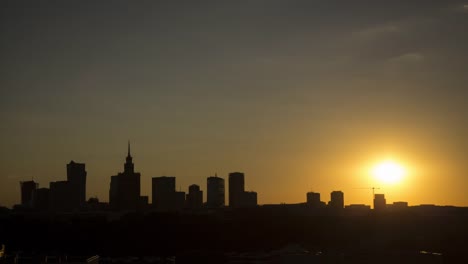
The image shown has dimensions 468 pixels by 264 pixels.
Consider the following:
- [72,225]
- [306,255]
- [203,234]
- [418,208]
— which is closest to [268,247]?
[203,234]

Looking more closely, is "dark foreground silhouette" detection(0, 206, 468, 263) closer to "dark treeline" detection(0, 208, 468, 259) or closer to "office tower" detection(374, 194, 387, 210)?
"dark treeline" detection(0, 208, 468, 259)

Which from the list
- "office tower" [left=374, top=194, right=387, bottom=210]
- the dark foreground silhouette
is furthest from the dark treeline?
"office tower" [left=374, top=194, right=387, bottom=210]

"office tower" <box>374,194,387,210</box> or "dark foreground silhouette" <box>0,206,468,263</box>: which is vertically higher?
"office tower" <box>374,194,387,210</box>

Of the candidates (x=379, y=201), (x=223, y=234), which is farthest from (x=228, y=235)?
(x=379, y=201)

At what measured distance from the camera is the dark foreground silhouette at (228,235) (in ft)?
330

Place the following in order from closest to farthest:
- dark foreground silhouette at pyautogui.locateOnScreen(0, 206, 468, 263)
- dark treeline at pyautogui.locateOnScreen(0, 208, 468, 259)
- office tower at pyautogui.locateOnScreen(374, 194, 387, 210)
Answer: dark foreground silhouette at pyautogui.locateOnScreen(0, 206, 468, 263)
dark treeline at pyautogui.locateOnScreen(0, 208, 468, 259)
office tower at pyautogui.locateOnScreen(374, 194, 387, 210)

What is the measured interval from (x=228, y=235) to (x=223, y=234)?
953 mm

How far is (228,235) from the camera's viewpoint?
11456cm

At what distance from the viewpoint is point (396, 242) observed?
9756 cm

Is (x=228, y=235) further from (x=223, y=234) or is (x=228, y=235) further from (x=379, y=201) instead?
(x=379, y=201)

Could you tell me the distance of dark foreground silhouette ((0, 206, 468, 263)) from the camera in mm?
100500

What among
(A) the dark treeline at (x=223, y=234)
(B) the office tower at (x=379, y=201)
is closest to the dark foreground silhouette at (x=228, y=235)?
(A) the dark treeline at (x=223, y=234)

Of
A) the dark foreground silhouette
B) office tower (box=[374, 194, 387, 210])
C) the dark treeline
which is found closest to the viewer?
the dark foreground silhouette

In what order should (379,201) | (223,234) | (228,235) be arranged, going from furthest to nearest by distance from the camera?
(379,201), (223,234), (228,235)
